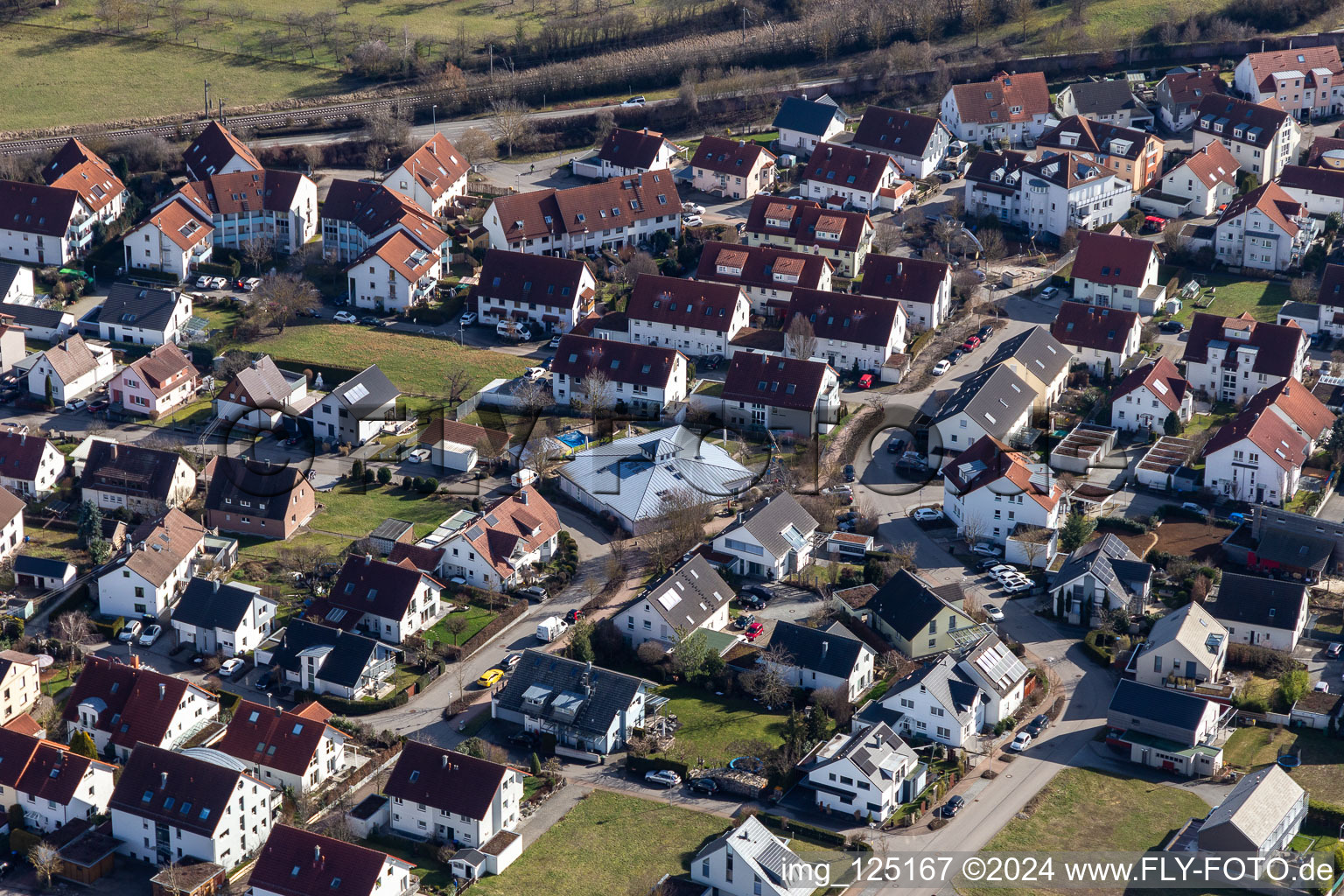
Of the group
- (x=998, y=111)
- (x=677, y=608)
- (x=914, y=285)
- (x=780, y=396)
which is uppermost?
(x=998, y=111)

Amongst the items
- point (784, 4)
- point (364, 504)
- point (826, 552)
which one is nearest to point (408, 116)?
point (784, 4)

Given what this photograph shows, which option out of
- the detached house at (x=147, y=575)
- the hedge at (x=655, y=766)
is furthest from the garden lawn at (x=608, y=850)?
the detached house at (x=147, y=575)

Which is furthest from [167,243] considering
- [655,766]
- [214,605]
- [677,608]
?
[655,766]

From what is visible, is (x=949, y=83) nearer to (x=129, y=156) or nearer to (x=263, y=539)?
(x=129, y=156)

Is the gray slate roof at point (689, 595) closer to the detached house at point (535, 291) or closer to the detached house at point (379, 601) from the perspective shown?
the detached house at point (379, 601)

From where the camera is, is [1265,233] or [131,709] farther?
[1265,233]

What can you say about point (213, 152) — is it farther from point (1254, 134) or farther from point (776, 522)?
point (1254, 134)

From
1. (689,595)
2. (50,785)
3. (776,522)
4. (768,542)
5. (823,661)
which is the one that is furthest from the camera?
(776,522)
